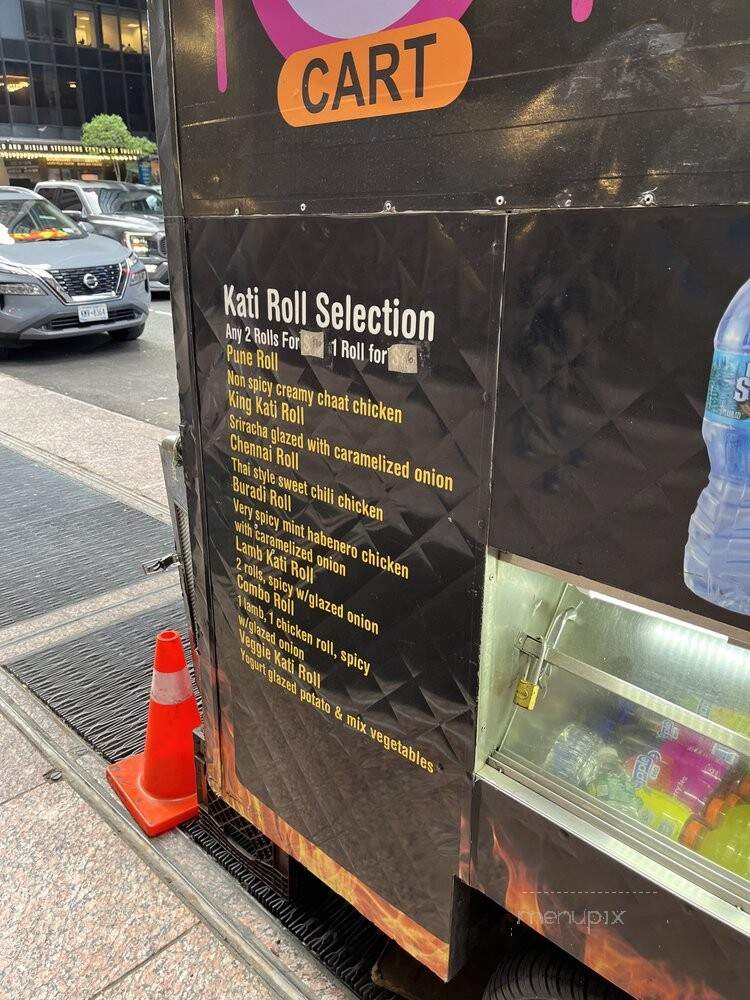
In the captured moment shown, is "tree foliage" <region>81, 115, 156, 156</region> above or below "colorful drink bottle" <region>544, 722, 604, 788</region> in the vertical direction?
above

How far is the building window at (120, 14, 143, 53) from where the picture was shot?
3972 centimetres

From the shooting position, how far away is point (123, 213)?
15273mm

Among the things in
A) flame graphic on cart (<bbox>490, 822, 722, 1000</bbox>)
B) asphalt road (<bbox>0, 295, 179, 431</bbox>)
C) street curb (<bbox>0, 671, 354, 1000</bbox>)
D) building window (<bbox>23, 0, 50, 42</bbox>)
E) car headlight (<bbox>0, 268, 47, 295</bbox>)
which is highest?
building window (<bbox>23, 0, 50, 42</bbox>)

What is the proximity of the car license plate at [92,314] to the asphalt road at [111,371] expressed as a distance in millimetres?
496

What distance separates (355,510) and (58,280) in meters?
9.43

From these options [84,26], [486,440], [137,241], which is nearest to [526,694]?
[486,440]

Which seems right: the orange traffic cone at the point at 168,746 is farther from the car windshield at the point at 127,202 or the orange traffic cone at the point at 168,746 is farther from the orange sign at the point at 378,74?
the car windshield at the point at 127,202

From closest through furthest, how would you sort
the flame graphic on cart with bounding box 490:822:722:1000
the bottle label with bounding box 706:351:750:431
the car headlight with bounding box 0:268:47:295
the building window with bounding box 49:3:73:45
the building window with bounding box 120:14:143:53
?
the bottle label with bounding box 706:351:750:431
the flame graphic on cart with bounding box 490:822:722:1000
the car headlight with bounding box 0:268:47:295
the building window with bounding box 49:3:73:45
the building window with bounding box 120:14:143:53

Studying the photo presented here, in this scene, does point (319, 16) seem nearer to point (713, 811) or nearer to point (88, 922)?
point (713, 811)

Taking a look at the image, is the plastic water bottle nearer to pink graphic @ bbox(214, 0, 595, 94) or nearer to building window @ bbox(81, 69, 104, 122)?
pink graphic @ bbox(214, 0, 595, 94)

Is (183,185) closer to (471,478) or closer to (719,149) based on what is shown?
(471,478)

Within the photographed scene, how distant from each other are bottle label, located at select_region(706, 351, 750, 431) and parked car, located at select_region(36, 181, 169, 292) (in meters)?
13.1

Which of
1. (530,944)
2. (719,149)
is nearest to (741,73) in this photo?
(719,149)

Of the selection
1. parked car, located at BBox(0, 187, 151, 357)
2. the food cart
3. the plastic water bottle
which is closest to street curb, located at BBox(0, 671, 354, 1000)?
the food cart
